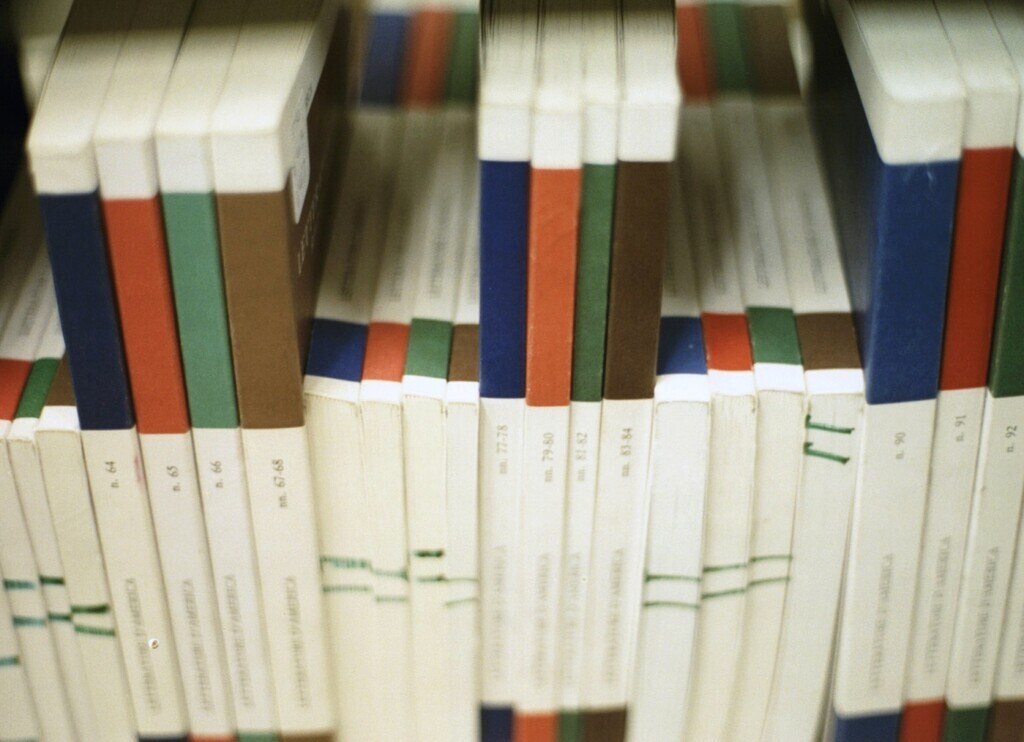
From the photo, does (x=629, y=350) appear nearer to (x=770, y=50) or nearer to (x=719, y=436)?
(x=719, y=436)

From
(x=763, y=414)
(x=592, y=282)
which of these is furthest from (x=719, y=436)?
(x=592, y=282)

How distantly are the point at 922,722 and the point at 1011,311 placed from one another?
314 mm

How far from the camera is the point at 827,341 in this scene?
0.83m

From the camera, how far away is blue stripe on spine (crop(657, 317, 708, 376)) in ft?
2.71

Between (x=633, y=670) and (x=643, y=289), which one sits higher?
(x=643, y=289)

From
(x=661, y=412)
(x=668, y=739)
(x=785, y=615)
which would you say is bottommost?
(x=668, y=739)

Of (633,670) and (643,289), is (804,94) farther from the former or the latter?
(633,670)

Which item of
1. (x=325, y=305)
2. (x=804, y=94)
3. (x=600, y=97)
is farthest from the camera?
(x=804, y=94)

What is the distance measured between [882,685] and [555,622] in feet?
0.75

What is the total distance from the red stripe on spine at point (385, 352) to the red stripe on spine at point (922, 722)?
16.9 inches

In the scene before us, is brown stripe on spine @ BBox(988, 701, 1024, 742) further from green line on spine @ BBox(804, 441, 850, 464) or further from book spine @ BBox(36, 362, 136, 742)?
book spine @ BBox(36, 362, 136, 742)

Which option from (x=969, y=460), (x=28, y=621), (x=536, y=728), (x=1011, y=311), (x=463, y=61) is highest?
(x=463, y=61)

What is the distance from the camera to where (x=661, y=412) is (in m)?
0.81

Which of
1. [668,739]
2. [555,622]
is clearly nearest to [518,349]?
[555,622]
